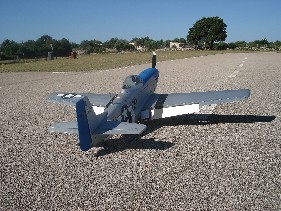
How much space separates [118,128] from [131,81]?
3.04 m

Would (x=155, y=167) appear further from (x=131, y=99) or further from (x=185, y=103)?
(x=185, y=103)

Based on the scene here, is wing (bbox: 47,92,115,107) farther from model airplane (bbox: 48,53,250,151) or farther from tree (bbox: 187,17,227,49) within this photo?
tree (bbox: 187,17,227,49)

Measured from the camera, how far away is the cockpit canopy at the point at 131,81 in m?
9.88

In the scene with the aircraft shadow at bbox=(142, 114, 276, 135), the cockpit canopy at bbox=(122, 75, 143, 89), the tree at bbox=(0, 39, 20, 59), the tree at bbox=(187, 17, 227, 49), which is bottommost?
the aircraft shadow at bbox=(142, 114, 276, 135)

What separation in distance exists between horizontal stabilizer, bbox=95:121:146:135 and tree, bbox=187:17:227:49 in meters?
117

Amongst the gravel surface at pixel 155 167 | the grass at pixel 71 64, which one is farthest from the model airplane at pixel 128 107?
the grass at pixel 71 64

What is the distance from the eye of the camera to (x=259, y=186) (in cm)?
590

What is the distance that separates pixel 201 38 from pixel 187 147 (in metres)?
123

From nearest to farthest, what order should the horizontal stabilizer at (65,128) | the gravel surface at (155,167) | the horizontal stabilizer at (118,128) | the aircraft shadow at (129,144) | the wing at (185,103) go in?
the gravel surface at (155,167) → the horizontal stabilizer at (118,128) → the horizontal stabilizer at (65,128) → the aircraft shadow at (129,144) → the wing at (185,103)

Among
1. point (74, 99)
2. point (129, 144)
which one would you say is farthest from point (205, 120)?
point (74, 99)

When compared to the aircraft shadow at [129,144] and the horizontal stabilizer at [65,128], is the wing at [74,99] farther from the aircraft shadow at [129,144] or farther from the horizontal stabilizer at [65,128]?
the horizontal stabilizer at [65,128]

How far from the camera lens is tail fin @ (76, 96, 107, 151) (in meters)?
6.96

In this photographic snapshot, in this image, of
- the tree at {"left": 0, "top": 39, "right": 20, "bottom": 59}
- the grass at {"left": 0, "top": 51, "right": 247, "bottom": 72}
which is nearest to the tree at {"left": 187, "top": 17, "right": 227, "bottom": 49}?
the tree at {"left": 0, "top": 39, "right": 20, "bottom": 59}

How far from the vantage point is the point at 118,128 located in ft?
24.5
